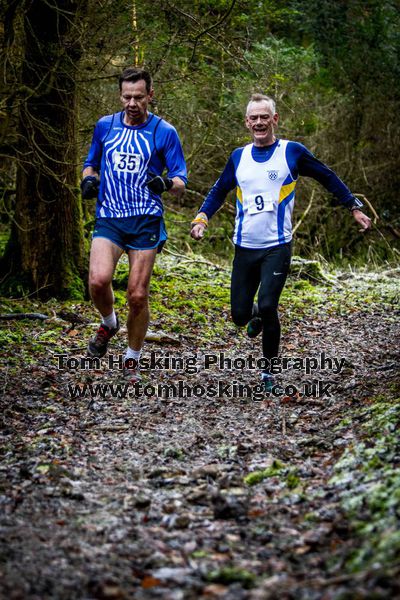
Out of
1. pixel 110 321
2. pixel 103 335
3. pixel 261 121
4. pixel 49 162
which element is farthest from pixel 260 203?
pixel 49 162

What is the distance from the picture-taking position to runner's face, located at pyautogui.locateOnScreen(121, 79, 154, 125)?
5.73 m

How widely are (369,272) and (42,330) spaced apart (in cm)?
863

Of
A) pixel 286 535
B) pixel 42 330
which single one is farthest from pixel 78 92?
pixel 286 535

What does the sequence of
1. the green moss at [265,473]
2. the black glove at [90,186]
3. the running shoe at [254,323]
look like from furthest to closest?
the running shoe at [254,323] → the black glove at [90,186] → the green moss at [265,473]

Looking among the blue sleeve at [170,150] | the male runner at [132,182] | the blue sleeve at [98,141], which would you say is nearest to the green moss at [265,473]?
the male runner at [132,182]

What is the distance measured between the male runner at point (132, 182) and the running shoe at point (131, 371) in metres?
0.53

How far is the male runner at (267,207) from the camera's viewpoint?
5.87 meters

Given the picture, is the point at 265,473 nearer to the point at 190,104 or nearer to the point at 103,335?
the point at 103,335

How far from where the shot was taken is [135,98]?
5.75m

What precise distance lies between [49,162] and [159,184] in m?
3.53

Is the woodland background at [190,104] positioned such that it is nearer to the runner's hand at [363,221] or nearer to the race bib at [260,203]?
the race bib at [260,203]

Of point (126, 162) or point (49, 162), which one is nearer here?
point (126, 162)

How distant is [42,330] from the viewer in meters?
7.99

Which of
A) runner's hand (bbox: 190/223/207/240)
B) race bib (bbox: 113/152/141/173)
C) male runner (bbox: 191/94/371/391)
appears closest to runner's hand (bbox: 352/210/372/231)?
male runner (bbox: 191/94/371/391)
